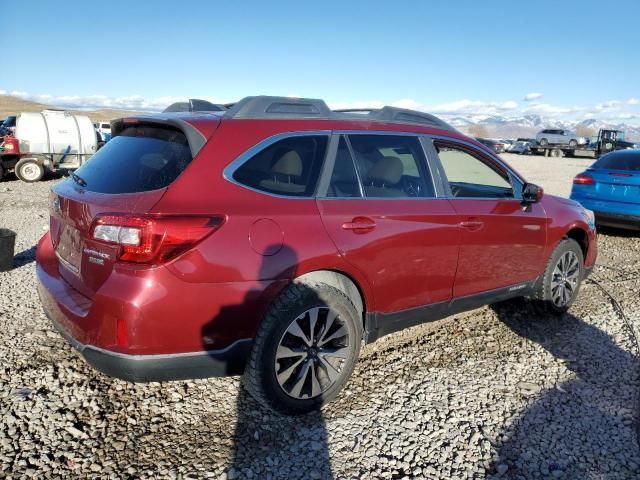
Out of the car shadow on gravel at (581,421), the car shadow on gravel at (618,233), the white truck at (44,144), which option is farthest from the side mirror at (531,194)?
the white truck at (44,144)

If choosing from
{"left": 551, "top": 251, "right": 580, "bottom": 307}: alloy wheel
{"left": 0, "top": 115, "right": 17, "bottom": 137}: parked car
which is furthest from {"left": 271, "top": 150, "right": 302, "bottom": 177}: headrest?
{"left": 0, "top": 115, "right": 17, "bottom": 137}: parked car

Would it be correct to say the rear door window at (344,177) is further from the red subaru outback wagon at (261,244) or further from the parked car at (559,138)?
the parked car at (559,138)

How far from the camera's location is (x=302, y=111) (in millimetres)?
3107

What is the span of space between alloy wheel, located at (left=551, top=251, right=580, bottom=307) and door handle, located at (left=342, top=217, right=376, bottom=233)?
93.2 inches

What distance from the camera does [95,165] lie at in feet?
9.75

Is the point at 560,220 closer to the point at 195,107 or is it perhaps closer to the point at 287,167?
the point at 287,167

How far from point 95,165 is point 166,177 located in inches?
26.6

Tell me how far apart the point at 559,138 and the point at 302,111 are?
4867 centimetres

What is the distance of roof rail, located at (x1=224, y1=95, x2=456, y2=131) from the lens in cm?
292

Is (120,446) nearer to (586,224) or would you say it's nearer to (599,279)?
(586,224)

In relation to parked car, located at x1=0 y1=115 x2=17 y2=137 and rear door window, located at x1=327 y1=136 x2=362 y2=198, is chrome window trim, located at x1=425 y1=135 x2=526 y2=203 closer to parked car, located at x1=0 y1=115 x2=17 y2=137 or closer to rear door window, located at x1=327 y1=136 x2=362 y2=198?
rear door window, located at x1=327 y1=136 x2=362 y2=198

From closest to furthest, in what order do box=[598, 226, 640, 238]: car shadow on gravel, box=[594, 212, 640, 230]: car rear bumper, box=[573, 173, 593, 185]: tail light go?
box=[594, 212, 640, 230]: car rear bumper → box=[573, 173, 593, 185]: tail light → box=[598, 226, 640, 238]: car shadow on gravel

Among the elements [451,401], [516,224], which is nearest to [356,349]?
[451,401]

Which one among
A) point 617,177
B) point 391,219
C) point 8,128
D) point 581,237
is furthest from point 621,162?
point 8,128
